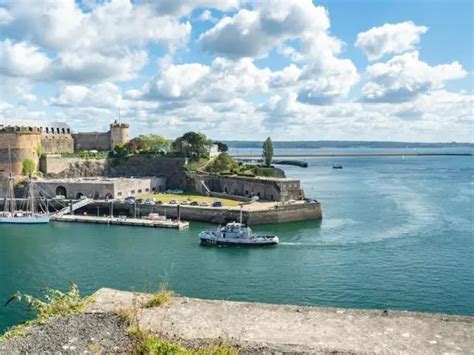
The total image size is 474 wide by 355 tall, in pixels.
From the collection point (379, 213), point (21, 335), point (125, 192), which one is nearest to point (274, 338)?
point (21, 335)

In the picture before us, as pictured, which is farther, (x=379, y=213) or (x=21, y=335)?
(x=379, y=213)

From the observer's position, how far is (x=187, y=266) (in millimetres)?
25938

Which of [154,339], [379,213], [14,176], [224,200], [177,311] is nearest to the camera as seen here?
[154,339]

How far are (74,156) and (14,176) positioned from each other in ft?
26.2

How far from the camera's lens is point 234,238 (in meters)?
31.0

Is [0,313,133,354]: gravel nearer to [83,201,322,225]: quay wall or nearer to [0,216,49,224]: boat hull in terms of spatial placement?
[83,201,322,225]: quay wall

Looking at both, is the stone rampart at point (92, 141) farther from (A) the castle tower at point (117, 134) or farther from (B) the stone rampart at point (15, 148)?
(B) the stone rampart at point (15, 148)

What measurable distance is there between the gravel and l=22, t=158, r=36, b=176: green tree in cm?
4563

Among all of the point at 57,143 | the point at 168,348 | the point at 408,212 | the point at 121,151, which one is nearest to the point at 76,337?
the point at 168,348

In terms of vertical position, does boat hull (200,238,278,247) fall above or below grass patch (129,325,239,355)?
below

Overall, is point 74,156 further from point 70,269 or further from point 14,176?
point 70,269

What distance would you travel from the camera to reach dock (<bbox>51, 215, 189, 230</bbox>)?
37.4 metres

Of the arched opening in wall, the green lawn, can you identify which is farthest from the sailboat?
the green lawn

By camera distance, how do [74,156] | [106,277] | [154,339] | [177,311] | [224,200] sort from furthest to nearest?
[74,156], [224,200], [106,277], [177,311], [154,339]
